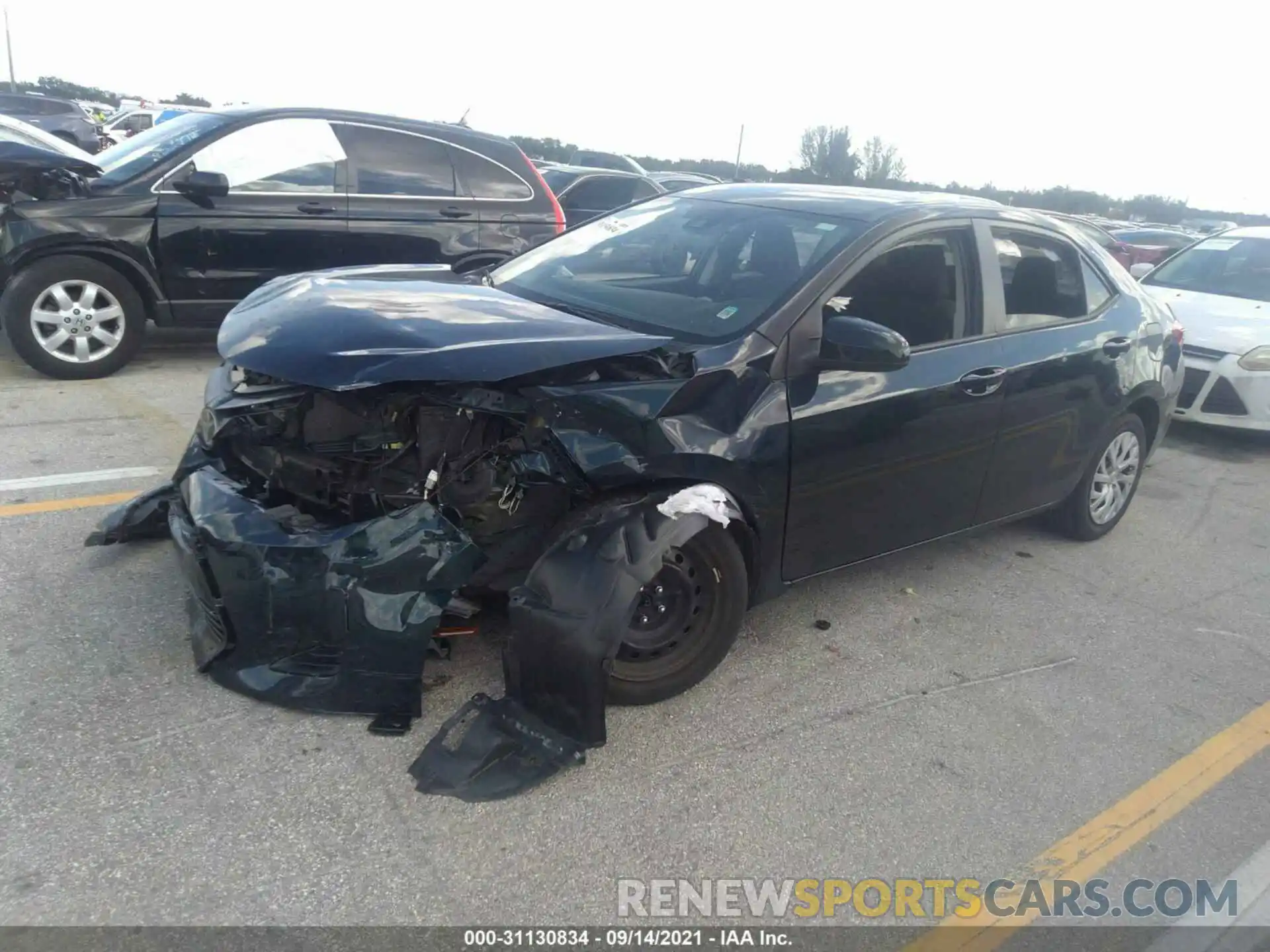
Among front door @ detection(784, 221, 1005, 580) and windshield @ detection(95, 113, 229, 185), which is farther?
windshield @ detection(95, 113, 229, 185)

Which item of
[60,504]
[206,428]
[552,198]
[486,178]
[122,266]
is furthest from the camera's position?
[552,198]

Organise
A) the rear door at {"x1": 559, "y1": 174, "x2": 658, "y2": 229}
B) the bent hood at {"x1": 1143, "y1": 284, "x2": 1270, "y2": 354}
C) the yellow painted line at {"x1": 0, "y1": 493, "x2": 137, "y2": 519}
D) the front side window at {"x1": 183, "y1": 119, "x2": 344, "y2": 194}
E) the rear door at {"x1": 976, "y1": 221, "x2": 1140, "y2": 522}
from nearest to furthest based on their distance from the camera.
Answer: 1. the rear door at {"x1": 976, "y1": 221, "x2": 1140, "y2": 522}
2. the yellow painted line at {"x1": 0, "y1": 493, "x2": 137, "y2": 519}
3. the front side window at {"x1": 183, "y1": 119, "x2": 344, "y2": 194}
4. the bent hood at {"x1": 1143, "y1": 284, "x2": 1270, "y2": 354}
5. the rear door at {"x1": 559, "y1": 174, "x2": 658, "y2": 229}

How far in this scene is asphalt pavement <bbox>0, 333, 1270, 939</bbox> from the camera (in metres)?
2.45

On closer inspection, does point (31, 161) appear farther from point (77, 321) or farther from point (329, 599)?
point (329, 599)

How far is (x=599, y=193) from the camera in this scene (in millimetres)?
12727

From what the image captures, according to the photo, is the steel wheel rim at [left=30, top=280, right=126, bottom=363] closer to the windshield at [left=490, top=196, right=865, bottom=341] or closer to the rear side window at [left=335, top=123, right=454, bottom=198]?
the rear side window at [left=335, top=123, right=454, bottom=198]

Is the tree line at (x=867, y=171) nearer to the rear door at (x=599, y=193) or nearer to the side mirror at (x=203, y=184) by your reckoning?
the rear door at (x=599, y=193)

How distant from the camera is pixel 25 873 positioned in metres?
2.35

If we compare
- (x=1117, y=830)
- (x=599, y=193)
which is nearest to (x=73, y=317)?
(x=1117, y=830)

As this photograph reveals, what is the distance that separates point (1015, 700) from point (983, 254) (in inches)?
72.8

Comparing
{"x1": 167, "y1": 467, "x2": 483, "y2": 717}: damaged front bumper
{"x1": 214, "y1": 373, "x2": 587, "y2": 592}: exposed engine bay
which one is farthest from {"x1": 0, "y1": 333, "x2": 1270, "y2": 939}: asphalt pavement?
{"x1": 214, "y1": 373, "x2": 587, "y2": 592}: exposed engine bay

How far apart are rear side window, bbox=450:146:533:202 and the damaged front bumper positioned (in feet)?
16.7

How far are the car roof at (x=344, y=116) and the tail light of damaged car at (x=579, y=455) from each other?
141 inches

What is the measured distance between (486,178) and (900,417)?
4955mm
